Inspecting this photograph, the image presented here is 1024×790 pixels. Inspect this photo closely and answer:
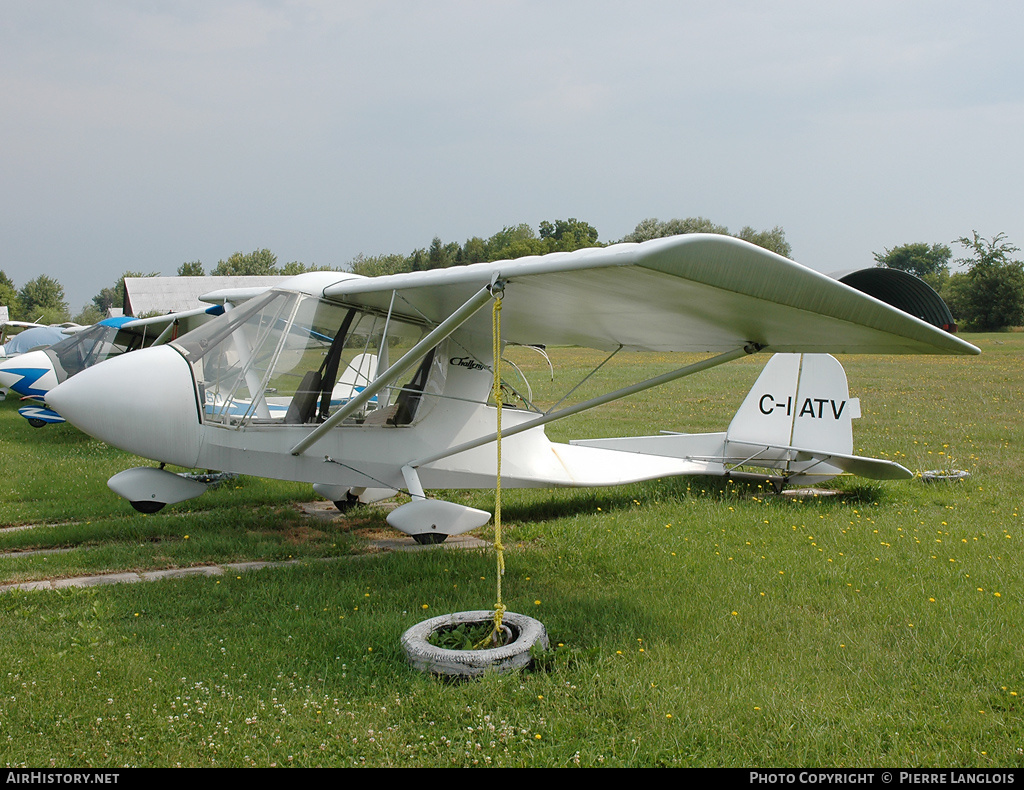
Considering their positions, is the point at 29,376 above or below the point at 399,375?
below

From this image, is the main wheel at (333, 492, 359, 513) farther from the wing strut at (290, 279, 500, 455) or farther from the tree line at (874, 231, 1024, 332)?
the tree line at (874, 231, 1024, 332)

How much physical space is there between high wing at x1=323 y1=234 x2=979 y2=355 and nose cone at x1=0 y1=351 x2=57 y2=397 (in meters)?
12.0

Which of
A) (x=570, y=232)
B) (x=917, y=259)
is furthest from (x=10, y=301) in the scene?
(x=917, y=259)

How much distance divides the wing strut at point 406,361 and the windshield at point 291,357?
1.28 feet

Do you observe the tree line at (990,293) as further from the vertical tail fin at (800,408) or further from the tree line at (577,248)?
the vertical tail fin at (800,408)

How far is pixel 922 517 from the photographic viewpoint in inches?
297

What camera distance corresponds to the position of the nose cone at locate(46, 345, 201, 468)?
608 cm

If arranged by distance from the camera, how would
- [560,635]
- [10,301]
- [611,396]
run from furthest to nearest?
[10,301] < [611,396] < [560,635]

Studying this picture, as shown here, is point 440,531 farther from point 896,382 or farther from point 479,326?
point 896,382

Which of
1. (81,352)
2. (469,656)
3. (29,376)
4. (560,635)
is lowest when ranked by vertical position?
(560,635)

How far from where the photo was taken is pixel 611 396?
5926 millimetres

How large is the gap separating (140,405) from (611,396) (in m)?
3.84

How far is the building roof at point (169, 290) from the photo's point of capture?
63438mm

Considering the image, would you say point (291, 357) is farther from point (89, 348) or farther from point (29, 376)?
point (29, 376)
